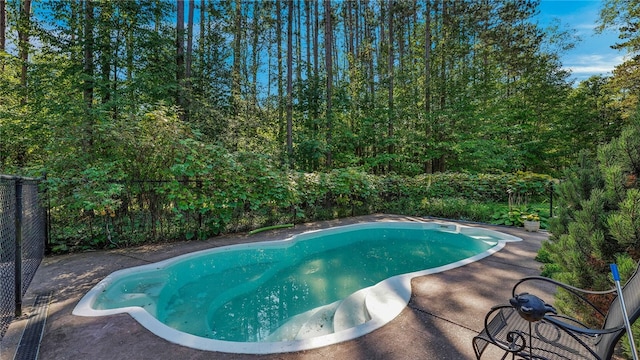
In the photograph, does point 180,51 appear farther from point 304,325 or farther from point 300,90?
point 304,325

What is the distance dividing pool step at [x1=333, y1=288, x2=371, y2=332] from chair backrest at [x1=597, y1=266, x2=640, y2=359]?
1.68 m

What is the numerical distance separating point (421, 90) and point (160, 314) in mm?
13569

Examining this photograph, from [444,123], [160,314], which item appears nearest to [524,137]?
[444,123]

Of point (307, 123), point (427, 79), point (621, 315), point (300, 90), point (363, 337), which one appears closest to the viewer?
point (621, 315)

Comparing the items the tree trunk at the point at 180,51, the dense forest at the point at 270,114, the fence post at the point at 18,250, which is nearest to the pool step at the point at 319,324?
the fence post at the point at 18,250

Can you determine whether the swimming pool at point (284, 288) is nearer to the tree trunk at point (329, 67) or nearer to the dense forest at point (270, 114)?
the dense forest at point (270, 114)

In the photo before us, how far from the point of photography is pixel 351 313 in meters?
2.97

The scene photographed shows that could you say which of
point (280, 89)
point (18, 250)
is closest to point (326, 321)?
point (18, 250)

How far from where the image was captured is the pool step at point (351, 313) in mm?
2790

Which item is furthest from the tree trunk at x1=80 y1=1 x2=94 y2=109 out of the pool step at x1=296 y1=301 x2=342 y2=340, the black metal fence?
the pool step at x1=296 y1=301 x2=342 y2=340

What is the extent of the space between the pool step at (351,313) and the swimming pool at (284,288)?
12mm

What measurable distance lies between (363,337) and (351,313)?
72 cm

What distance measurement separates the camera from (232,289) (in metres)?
4.14

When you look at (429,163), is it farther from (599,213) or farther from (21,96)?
(21,96)
